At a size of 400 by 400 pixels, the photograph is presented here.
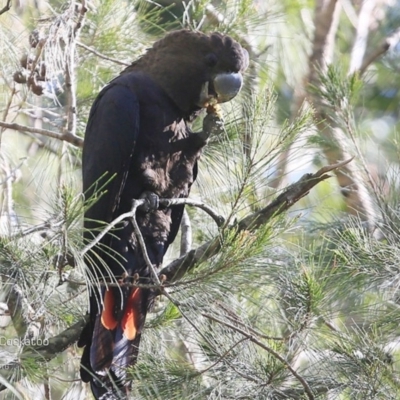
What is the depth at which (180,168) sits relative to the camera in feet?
7.83

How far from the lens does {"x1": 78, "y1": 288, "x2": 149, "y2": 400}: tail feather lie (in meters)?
2.07

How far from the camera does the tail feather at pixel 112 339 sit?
81.6 inches

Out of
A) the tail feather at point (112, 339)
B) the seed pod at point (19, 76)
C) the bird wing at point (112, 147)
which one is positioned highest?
the seed pod at point (19, 76)

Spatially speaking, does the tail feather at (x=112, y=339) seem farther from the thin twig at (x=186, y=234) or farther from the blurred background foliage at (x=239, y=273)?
the thin twig at (x=186, y=234)

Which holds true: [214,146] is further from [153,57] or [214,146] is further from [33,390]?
[33,390]

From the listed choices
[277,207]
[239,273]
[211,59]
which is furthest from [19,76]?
[239,273]

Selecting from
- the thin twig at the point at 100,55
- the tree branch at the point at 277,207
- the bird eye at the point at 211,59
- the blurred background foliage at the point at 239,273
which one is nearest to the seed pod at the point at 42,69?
the blurred background foliage at the point at 239,273

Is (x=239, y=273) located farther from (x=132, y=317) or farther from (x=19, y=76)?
(x=19, y=76)

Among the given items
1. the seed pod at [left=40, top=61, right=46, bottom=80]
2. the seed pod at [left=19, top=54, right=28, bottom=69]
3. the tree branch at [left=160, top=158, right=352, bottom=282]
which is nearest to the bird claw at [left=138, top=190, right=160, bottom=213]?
the tree branch at [left=160, top=158, right=352, bottom=282]

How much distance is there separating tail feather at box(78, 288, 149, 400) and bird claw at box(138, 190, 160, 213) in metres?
0.23

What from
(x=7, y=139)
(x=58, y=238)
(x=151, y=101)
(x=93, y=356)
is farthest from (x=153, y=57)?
(x=7, y=139)

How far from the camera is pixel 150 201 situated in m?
2.30

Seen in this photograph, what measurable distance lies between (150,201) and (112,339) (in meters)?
0.39

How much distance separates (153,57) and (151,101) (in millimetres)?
223
